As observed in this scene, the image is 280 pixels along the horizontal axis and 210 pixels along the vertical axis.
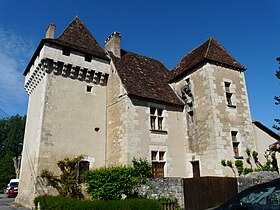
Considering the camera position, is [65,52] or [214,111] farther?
[65,52]

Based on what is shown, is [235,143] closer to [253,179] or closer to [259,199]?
[253,179]

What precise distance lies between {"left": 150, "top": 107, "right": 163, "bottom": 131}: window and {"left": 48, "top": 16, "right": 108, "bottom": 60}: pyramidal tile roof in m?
5.24

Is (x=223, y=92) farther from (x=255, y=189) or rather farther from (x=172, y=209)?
(x=255, y=189)

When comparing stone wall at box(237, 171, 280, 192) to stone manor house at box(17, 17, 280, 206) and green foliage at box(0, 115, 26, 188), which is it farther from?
green foliage at box(0, 115, 26, 188)

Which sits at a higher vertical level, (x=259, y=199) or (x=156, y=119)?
(x=156, y=119)

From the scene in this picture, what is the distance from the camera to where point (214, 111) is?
15250 mm

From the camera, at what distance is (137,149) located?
14.6 meters

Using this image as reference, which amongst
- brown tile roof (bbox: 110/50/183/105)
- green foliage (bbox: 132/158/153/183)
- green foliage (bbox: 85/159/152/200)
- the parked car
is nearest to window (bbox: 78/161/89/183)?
green foliage (bbox: 85/159/152/200)

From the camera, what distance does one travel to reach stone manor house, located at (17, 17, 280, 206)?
48.2 feet

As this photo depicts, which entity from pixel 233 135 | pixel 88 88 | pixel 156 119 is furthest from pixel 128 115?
pixel 233 135

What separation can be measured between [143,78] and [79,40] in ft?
17.5

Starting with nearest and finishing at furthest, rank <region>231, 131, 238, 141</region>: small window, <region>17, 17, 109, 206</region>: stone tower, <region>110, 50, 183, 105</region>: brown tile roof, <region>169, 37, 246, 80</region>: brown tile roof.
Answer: <region>17, 17, 109, 206</region>: stone tower, <region>231, 131, 238, 141</region>: small window, <region>110, 50, 183, 105</region>: brown tile roof, <region>169, 37, 246, 80</region>: brown tile roof

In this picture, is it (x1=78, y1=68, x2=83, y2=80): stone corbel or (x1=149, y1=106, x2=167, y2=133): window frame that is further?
(x1=78, y1=68, x2=83, y2=80): stone corbel

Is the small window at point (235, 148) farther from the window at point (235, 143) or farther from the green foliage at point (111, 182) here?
the green foliage at point (111, 182)
